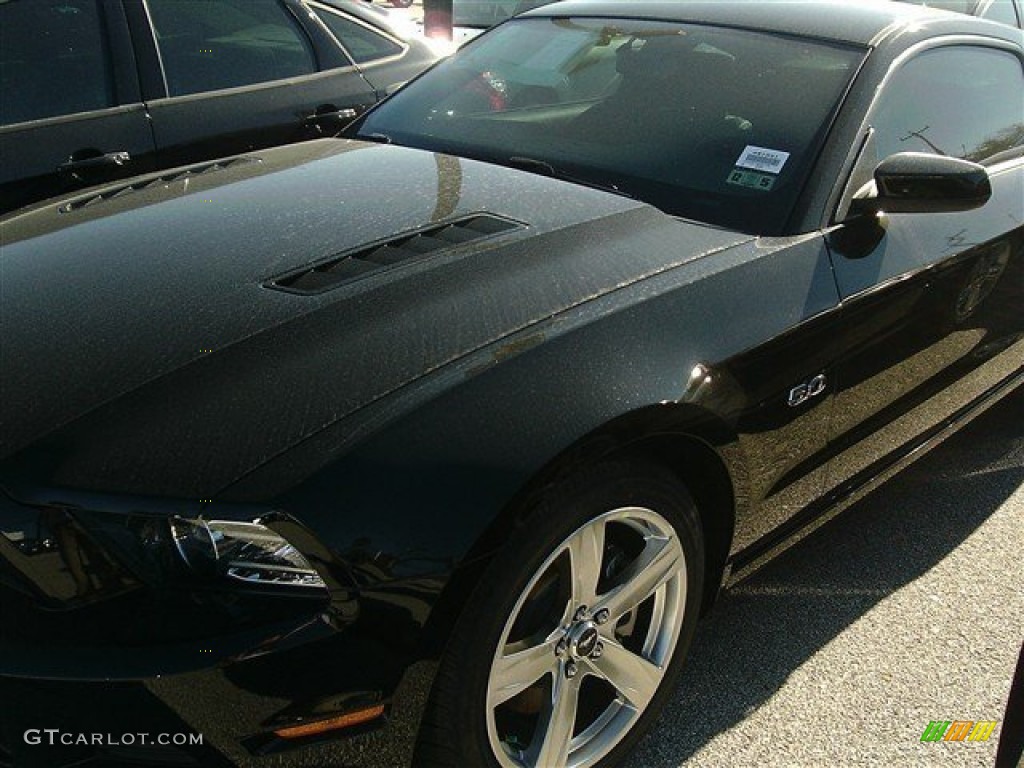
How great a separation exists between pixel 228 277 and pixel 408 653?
0.93m

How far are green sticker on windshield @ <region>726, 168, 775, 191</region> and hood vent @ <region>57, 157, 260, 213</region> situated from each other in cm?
138

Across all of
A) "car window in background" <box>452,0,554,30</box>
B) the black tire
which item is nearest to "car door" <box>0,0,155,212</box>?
the black tire

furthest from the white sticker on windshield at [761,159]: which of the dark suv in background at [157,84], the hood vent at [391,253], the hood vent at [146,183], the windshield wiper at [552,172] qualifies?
the dark suv in background at [157,84]

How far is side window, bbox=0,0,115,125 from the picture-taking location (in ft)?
11.6

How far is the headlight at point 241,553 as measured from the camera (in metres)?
1.55

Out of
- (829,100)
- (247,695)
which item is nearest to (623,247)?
(829,100)

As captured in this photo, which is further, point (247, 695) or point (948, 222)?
point (948, 222)

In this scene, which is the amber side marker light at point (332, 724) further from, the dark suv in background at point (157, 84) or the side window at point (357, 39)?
the side window at point (357, 39)

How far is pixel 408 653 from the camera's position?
1602 millimetres

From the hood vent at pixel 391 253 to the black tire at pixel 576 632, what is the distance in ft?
2.16

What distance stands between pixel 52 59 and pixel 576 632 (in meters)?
2.90

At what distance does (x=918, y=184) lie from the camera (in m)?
2.54

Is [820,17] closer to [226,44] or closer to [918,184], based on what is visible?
[918,184]

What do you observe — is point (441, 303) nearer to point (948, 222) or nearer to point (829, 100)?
point (829, 100)
